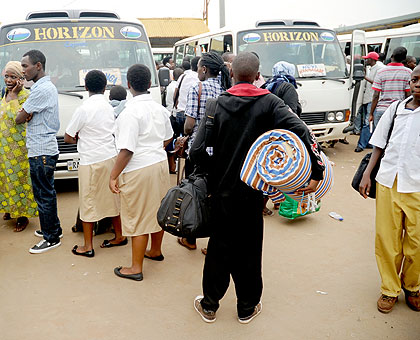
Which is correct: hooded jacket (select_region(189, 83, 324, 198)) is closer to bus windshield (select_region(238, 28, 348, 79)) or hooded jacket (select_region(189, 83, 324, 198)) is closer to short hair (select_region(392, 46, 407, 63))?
bus windshield (select_region(238, 28, 348, 79))

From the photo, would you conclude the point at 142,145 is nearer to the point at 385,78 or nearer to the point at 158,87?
the point at 158,87

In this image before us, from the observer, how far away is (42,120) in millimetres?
3852

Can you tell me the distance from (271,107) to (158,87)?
3672 millimetres

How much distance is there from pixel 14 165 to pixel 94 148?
3.75 ft

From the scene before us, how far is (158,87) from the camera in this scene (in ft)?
19.6

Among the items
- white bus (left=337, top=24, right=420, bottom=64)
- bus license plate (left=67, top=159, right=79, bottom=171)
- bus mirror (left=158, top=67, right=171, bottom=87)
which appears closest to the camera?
bus license plate (left=67, top=159, right=79, bottom=171)

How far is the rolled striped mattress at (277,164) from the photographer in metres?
2.41

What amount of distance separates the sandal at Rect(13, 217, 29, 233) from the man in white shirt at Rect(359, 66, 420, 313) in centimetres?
367

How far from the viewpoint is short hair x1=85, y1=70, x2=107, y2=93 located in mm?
3713

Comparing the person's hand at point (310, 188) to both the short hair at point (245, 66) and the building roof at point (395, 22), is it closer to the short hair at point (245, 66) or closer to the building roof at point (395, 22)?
the short hair at point (245, 66)

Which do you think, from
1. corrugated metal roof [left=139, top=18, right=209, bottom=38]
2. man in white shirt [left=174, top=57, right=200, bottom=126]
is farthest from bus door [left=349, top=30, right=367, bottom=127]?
corrugated metal roof [left=139, top=18, right=209, bottom=38]

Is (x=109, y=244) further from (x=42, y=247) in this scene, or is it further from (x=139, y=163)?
(x=139, y=163)

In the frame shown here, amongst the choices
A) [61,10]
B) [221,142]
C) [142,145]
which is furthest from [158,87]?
[221,142]

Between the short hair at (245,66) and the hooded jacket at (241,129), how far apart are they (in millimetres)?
67
